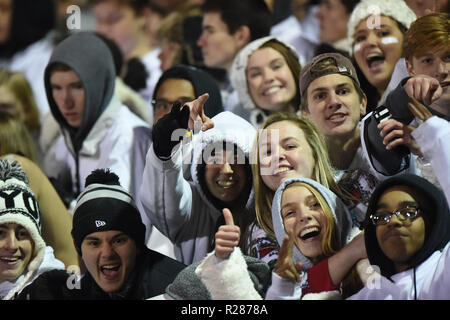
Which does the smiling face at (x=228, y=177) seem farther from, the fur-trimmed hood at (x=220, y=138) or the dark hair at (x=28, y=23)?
the dark hair at (x=28, y=23)

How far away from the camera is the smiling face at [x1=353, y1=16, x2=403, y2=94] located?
4.35 metres

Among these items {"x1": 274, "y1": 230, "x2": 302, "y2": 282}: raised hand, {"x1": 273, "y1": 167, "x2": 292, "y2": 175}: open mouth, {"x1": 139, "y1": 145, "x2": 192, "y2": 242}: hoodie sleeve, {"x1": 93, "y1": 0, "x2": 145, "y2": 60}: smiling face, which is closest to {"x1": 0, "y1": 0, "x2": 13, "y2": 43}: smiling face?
{"x1": 93, "y1": 0, "x2": 145, "y2": 60}: smiling face

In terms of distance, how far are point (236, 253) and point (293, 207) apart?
11.1 inches

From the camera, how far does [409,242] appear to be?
11.6 feet

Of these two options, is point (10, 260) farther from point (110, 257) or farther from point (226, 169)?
point (226, 169)

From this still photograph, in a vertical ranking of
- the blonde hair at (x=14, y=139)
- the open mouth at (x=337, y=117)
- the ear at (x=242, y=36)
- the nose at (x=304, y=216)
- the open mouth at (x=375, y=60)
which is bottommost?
the nose at (x=304, y=216)

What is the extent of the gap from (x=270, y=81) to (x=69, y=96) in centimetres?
102

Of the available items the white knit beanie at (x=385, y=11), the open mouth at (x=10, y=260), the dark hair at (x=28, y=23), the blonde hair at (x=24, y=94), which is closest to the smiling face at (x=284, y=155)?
the white knit beanie at (x=385, y=11)

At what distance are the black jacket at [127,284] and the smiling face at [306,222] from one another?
1.67ft

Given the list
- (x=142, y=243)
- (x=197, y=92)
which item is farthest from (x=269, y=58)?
(x=142, y=243)

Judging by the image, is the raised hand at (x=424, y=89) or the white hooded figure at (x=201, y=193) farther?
the white hooded figure at (x=201, y=193)

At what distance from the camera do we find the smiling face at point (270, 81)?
→ 450 cm

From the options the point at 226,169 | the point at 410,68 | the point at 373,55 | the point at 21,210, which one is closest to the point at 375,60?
the point at 373,55

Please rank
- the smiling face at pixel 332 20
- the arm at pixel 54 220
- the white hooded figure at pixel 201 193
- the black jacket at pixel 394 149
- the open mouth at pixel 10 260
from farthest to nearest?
the smiling face at pixel 332 20 < the arm at pixel 54 220 < the open mouth at pixel 10 260 < the white hooded figure at pixel 201 193 < the black jacket at pixel 394 149
